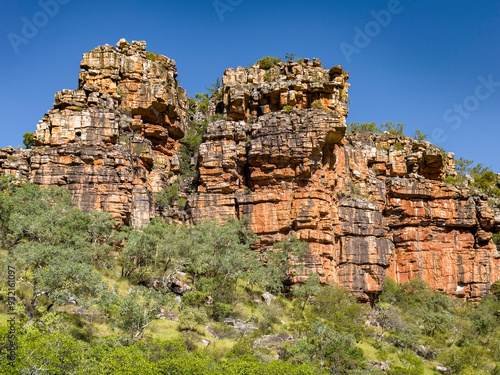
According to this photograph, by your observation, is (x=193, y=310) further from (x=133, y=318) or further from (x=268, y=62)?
(x=268, y=62)

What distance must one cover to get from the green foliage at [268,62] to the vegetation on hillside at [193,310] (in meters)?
22.3

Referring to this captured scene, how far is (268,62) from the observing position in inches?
2645

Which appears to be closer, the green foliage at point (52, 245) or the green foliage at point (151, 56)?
the green foliage at point (52, 245)

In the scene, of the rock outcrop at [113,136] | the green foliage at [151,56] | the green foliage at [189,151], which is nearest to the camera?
the rock outcrop at [113,136]

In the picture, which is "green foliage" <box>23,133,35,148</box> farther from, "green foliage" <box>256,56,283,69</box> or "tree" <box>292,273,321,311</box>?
"tree" <box>292,273,321,311</box>

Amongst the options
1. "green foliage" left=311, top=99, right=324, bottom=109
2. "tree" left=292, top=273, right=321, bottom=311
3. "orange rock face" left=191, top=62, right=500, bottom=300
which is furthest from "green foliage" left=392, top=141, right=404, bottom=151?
"tree" left=292, top=273, right=321, bottom=311

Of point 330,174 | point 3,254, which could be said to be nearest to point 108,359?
point 3,254

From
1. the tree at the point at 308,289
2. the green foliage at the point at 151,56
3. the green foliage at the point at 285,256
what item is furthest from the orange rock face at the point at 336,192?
the green foliage at the point at 151,56

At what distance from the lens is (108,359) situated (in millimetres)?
27016

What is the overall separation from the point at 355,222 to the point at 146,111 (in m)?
26.3

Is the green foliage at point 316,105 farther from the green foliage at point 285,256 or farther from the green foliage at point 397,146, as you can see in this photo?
the green foliage at point 285,256

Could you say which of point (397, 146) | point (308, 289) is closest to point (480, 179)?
point (397, 146)

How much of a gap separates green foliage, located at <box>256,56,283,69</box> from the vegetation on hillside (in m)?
22.3

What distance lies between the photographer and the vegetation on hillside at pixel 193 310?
2986cm
